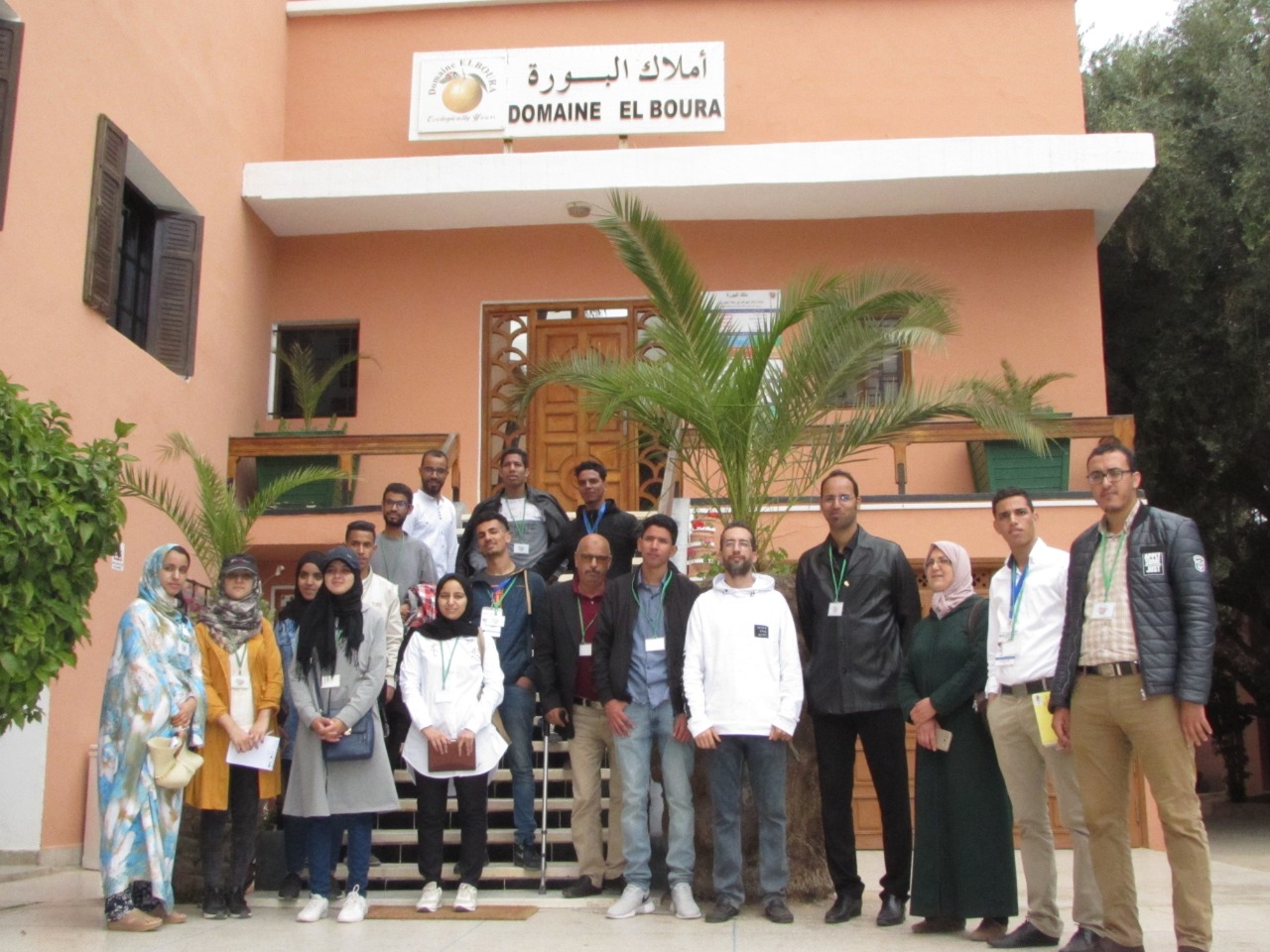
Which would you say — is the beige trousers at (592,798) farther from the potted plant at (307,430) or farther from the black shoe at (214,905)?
the potted plant at (307,430)

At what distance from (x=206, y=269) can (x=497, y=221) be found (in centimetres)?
282

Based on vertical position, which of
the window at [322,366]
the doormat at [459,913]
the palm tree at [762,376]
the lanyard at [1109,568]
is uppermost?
the window at [322,366]

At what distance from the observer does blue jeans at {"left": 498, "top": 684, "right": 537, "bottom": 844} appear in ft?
21.7

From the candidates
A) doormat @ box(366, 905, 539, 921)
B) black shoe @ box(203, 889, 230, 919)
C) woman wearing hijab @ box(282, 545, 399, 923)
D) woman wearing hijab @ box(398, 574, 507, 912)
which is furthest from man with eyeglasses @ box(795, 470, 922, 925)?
black shoe @ box(203, 889, 230, 919)

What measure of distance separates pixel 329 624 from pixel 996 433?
6.41 metres

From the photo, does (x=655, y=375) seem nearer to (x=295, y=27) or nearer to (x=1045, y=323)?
(x=1045, y=323)

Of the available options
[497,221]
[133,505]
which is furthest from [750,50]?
[133,505]

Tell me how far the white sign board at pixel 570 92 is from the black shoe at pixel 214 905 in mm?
8006

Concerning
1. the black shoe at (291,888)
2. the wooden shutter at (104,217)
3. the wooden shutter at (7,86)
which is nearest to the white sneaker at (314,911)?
the black shoe at (291,888)

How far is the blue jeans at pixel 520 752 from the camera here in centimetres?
661

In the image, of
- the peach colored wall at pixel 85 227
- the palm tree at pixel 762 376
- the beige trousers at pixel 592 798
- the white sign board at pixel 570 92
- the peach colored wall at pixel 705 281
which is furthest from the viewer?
the white sign board at pixel 570 92

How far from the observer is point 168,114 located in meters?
10.2

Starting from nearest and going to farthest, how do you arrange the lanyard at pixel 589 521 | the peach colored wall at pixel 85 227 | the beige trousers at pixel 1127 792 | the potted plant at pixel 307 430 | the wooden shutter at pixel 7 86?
the beige trousers at pixel 1127 792
the lanyard at pixel 589 521
the wooden shutter at pixel 7 86
the peach colored wall at pixel 85 227
the potted plant at pixel 307 430

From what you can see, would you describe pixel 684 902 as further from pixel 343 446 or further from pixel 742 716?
pixel 343 446
